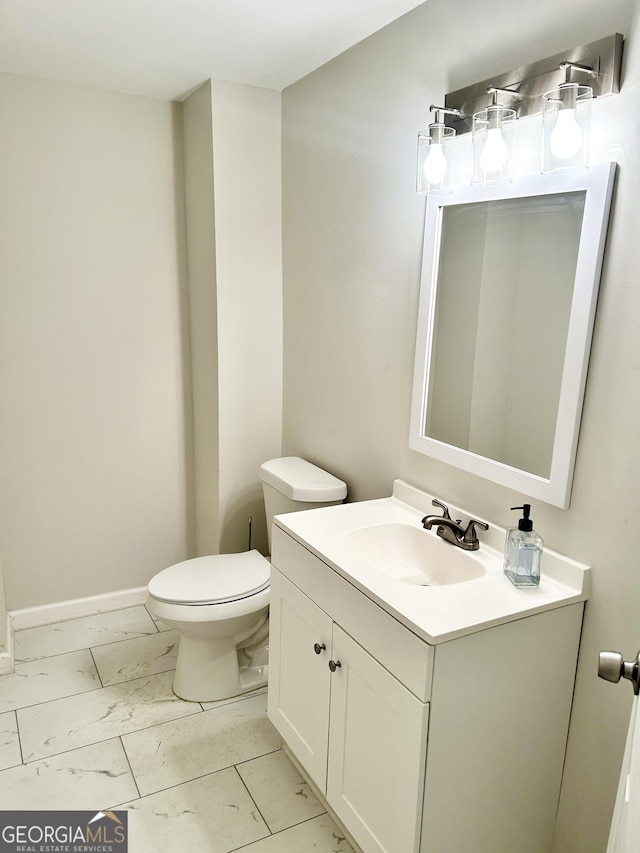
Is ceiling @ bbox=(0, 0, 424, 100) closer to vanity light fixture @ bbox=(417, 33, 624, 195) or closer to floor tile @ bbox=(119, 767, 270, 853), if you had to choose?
vanity light fixture @ bbox=(417, 33, 624, 195)

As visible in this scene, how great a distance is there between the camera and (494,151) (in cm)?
159

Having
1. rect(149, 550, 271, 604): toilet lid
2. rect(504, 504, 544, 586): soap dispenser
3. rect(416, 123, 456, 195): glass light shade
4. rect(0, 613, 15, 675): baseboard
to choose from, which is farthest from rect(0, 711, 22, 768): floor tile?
rect(416, 123, 456, 195): glass light shade

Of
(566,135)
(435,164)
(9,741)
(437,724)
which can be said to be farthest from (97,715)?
(566,135)

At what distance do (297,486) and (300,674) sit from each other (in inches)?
27.4

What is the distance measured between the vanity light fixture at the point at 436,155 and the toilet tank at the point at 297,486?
1.06 meters

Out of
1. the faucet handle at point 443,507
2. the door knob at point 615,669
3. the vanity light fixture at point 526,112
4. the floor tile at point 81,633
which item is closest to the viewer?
the door knob at point 615,669

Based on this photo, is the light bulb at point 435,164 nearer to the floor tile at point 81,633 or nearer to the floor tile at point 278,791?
the floor tile at point 278,791

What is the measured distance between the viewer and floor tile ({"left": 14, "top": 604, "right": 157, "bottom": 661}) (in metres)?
2.69

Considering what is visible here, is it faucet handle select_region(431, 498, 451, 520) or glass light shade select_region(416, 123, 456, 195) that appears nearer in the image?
glass light shade select_region(416, 123, 456, 195)

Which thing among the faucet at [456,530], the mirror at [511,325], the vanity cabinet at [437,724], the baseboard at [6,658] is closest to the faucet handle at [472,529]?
the faucet at [456,530]

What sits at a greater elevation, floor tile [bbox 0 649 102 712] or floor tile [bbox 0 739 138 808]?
floor tile [bbox 0 649 102 712]

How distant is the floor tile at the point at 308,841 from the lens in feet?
5.89

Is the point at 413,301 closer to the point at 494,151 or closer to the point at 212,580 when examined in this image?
the point at 494,151

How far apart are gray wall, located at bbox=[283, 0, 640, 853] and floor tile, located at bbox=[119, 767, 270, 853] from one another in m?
0.85
